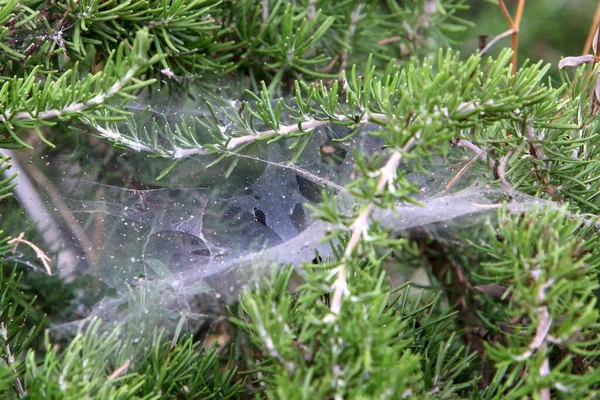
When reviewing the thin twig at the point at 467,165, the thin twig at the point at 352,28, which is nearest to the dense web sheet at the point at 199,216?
the thin twig at the point at 467,165

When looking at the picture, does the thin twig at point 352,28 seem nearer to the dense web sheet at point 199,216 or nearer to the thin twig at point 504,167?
the dense web sheet at point 199,216

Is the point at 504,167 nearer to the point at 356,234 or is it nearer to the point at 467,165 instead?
the point at 467,165

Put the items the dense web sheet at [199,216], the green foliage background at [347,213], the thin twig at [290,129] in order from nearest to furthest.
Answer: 1. the green foliage background at [347,213]
2. the thin twig at [290,129]
3. the dense web sheet at [199,216]

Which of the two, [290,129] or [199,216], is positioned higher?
[290,129]

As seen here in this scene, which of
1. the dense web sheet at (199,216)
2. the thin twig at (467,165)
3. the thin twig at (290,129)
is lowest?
the dense web sheet at (199,216)

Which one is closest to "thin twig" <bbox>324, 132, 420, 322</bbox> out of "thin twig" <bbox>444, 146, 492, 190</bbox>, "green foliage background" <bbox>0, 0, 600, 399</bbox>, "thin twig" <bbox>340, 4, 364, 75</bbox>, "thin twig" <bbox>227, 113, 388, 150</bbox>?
"green foliage background" <bbox>0, 0, 600, 399</bbox>

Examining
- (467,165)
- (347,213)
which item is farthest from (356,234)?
(467,165)

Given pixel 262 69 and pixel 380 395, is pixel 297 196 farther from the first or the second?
pixel 380 395

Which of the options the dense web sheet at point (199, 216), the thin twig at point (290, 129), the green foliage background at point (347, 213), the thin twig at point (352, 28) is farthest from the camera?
the thin twig at point (352, 28)

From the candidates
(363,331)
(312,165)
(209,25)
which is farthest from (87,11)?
(363,331)

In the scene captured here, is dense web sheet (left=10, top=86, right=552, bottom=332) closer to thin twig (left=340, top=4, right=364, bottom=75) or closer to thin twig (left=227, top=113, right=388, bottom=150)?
thin twig (left=227, top=113, right=388, bottom=150)
